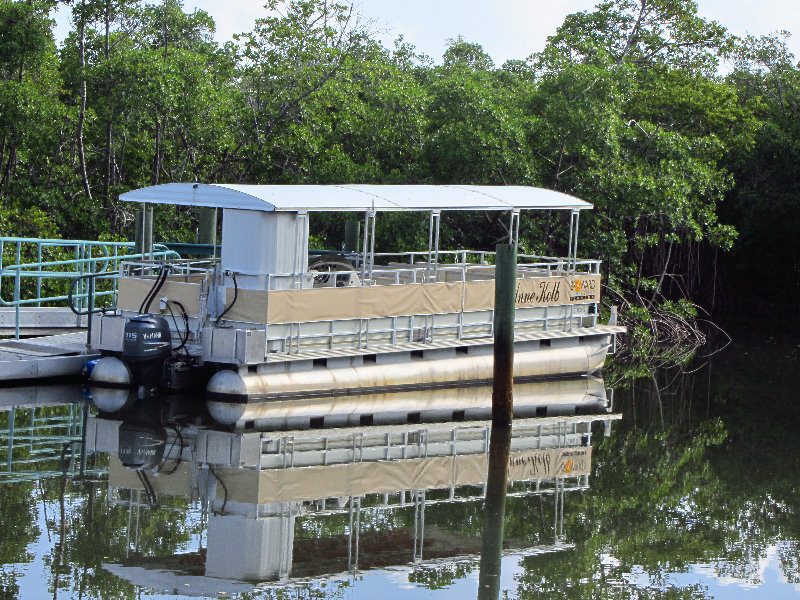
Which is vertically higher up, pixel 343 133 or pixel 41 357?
pixel 343 133

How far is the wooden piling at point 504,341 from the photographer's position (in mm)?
18734

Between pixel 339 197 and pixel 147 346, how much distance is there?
12.2 ft

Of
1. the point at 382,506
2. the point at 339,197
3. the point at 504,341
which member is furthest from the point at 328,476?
the point at 339,197

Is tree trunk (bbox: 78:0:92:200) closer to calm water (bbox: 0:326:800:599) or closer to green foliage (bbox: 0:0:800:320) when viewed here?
green foliage (bbox: 0:0:800:320)

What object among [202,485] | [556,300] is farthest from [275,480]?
[556,300]

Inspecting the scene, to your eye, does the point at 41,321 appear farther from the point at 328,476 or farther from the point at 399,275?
the point at 328,476

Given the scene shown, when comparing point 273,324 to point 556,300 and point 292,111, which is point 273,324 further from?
point 292,111

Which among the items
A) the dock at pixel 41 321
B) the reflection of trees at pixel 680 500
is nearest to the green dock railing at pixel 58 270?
the dock at pixel 41 321

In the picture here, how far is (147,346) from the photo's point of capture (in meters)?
19.7

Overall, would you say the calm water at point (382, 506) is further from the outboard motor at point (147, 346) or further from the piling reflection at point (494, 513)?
the outboard motor at point (147, 346)

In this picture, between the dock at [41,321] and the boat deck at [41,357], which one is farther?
the dock at [41,321]

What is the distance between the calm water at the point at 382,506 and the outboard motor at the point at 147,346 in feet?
1.97

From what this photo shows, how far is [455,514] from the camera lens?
568 inches

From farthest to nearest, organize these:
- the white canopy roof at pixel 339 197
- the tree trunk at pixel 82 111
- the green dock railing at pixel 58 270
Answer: the tree trunk at pixel 82 111 < the green dock railing at pixel 58 270 < the white canopy roof at pixel 339 197
